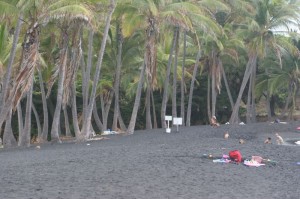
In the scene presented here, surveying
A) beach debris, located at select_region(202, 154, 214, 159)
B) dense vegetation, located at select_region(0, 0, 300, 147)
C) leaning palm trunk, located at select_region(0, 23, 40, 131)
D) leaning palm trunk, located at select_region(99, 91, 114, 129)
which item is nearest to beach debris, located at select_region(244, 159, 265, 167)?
beach debris, located at select_region(202, 154, 214, 159)

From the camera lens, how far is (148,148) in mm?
14945

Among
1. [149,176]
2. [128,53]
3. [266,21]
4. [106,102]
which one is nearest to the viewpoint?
[149,176]

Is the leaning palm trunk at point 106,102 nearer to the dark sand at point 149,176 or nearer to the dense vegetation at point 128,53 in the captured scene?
the dense vegetation at point 128,53

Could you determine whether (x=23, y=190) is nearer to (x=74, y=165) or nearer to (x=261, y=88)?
(x=74, y=165)

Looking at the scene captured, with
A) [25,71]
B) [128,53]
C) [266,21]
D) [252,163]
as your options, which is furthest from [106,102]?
[252,163]

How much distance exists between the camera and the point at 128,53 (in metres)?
25.4

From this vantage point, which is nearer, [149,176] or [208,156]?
[149,176]

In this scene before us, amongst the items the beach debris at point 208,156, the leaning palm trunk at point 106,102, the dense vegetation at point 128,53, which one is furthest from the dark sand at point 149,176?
the leaning palm trunk at point 106,102

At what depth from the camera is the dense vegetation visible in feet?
55.1

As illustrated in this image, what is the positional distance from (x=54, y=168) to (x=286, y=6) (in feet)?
65.8

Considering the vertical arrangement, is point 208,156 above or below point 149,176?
above

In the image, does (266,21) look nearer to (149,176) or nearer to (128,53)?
(128,53)

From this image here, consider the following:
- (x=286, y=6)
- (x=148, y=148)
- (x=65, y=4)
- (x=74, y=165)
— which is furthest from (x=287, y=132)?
(x=74, y=165)

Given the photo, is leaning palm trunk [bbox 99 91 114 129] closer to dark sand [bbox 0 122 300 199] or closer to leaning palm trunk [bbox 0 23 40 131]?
leaning palm trunk [bbox 0 23 40 131]
